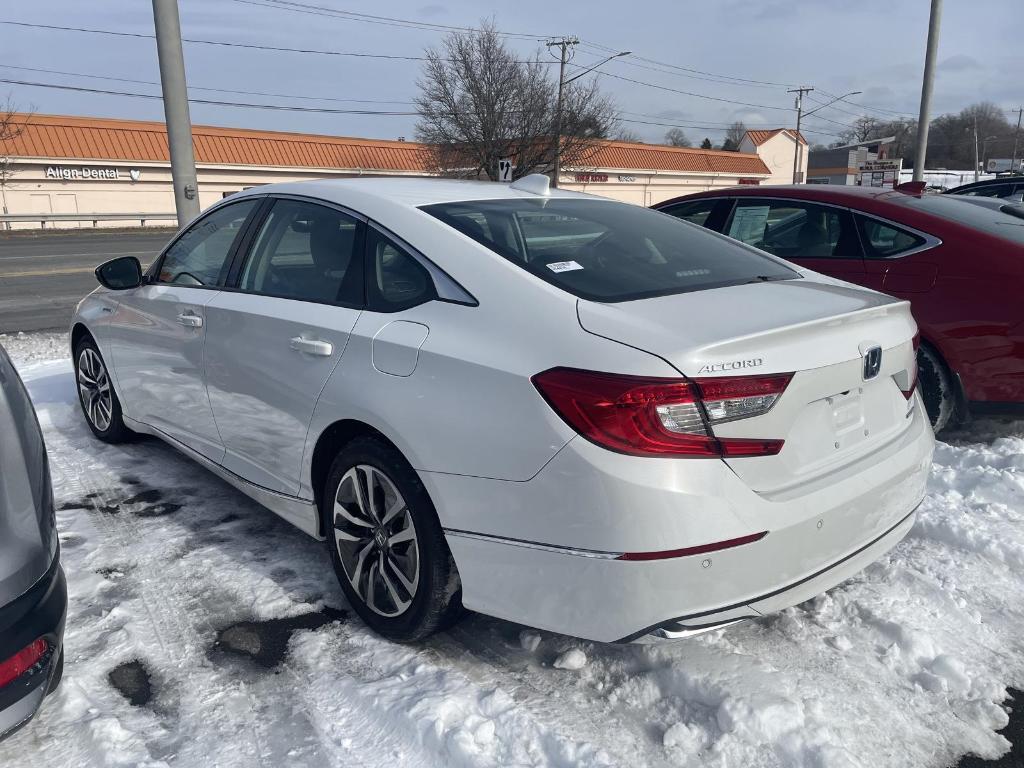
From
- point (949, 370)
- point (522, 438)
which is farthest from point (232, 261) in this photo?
point (949, 370)

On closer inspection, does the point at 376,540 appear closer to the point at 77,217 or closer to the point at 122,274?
the point at 122,274

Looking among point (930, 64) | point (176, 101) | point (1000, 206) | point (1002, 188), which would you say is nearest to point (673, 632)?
point (1000, 206)

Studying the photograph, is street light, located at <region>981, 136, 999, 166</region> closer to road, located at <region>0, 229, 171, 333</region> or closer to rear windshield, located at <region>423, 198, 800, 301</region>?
road, located at <region>0, 229, 171, 333</region>

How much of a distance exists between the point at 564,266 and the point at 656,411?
0.75m

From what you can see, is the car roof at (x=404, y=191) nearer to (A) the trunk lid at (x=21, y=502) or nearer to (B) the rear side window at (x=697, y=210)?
(A) the trunk lid at (x=21, y=502)

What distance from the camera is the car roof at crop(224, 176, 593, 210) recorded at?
128 inches

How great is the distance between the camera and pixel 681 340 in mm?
2275

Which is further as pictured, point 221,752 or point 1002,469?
point 1002,469

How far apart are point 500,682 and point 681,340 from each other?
1.27 meters

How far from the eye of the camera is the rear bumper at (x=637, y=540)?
2.20m

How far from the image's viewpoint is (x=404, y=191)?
335 cm

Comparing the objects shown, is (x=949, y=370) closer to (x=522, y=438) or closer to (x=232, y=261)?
(x=522, y=438)

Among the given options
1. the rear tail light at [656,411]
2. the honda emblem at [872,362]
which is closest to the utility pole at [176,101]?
the rear tail light at [656,411]

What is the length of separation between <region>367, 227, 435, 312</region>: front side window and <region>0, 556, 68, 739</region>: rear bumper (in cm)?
129
